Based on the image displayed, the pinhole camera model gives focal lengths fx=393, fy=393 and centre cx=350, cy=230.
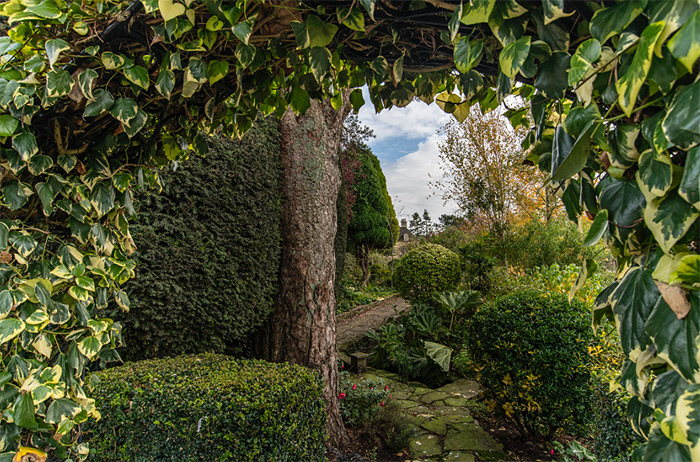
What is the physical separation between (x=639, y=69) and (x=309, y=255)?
2.95 metres

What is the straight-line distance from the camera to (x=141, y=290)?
2.56m

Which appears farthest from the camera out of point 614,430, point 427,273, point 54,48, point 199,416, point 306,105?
point 427,273

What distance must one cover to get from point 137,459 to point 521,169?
332 inches

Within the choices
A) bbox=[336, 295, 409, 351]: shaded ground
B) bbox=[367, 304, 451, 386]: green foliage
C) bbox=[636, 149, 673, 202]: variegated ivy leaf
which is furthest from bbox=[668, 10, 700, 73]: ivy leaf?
bbox=[336, 295, 409, 351]: shaded ground

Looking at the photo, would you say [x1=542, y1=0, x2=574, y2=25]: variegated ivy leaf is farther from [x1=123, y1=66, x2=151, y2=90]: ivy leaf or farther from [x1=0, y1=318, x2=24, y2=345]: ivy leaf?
[x1=0, y1=318, x2=24, y2=345]: ivy leaf

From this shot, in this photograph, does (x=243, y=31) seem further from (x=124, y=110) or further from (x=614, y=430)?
(x=614, y=430)

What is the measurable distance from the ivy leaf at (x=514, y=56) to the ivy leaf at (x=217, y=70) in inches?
28.5

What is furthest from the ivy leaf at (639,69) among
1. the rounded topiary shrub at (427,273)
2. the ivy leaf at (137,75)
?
the rounded topiary shrub at (427,273)

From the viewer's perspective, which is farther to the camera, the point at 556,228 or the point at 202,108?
the point at 556,228

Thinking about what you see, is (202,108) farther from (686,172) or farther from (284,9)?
(686,172)

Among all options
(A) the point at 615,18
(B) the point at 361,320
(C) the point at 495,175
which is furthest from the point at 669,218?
(C) the point at 495,175

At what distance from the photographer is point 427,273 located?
6.32 m

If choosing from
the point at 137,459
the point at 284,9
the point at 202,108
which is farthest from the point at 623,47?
the point at 137,459

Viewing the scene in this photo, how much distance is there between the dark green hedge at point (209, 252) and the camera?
2637mm
